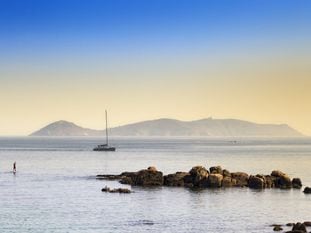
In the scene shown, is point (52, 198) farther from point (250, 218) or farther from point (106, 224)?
point (250, 218)

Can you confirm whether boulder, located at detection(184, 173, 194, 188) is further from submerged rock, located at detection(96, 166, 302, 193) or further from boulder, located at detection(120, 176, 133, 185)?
boulder, located at detection(120, 176, 133, 185)

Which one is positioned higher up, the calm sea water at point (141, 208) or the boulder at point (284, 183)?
the boulder at point (284, 183)

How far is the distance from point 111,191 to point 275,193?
88.2 ft

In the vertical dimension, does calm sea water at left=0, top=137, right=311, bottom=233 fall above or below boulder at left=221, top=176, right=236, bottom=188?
below

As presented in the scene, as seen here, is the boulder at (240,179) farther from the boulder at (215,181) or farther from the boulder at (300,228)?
the boulder at (300,228)

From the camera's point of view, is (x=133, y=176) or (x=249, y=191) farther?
(x=133, y=176)

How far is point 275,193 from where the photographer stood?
100 meters

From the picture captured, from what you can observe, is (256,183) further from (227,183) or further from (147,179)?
(147,179)

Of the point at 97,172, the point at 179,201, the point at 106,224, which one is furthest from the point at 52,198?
the point at 97,172

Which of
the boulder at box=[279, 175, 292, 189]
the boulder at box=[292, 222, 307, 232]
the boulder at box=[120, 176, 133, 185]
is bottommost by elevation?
the boulder at box=[292, 222, 307, 232]

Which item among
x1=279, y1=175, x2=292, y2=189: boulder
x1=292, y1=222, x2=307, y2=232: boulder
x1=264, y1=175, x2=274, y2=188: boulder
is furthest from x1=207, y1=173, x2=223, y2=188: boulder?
x1=292, y1=222, x2=307, y2=232: boulder

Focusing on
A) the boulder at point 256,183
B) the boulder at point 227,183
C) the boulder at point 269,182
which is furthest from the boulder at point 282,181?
the boulder at point 227,183

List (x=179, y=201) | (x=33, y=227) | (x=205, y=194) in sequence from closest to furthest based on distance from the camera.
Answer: (x=33, y=227), (x=179, y=201), (x=205, y=194)

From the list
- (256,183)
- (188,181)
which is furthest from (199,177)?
(256,183)
